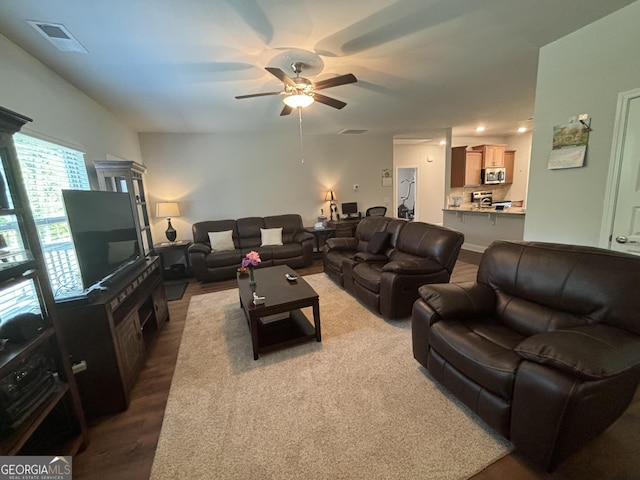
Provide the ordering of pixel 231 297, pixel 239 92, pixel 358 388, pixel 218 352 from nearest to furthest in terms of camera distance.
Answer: pixel 358 388 < pixel 218 352 < pixel 239 92 < pixel 231 297

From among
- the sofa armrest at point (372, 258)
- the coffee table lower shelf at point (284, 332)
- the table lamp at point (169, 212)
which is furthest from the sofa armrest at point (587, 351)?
the table lamp at point (169, 212)

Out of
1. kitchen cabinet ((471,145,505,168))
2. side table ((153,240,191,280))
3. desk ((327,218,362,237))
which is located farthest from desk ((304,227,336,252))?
kitchen cabinet ((471,145,505,168))

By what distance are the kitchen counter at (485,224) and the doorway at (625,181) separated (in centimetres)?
263

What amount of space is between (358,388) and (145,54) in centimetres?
318

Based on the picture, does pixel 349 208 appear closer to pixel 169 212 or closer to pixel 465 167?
pixel 465 167

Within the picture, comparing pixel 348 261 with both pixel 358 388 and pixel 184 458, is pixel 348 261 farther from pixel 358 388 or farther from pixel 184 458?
pixel 184 458

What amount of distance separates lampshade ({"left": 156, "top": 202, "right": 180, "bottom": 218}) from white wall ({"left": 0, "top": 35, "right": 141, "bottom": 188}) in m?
1.20

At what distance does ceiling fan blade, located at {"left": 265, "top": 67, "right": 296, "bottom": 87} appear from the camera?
2.11 metres

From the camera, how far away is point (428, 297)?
186 cm

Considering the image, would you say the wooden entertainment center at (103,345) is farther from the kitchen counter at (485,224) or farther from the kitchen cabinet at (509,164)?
the kitchen cabinet at (509,164)

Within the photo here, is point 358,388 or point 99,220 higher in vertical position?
point 99,220

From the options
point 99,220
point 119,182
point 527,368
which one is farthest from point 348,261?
point 119,182

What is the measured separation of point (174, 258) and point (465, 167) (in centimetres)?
710
